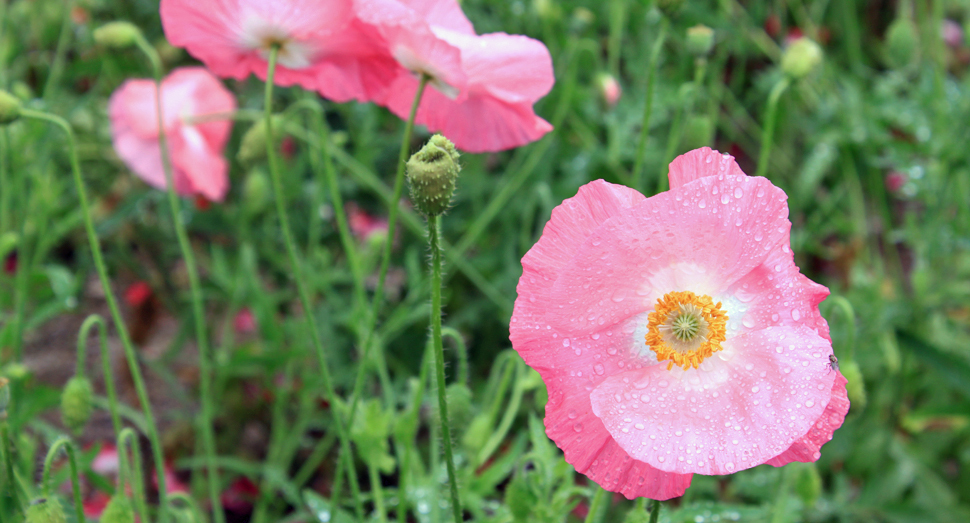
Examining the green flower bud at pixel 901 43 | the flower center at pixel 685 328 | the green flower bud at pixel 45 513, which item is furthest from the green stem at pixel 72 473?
the green flower bud at pixel 901 43

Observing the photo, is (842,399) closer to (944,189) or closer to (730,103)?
(944,189)

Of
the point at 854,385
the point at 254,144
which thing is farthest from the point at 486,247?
the point at 854,385

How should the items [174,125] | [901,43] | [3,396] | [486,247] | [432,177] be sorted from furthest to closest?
[486,247] < [901,43] < [174,125] < [3,396] < [432,177]

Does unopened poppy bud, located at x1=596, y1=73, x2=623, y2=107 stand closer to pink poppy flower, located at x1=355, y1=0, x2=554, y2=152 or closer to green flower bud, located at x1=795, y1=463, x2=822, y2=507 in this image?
pink poppy flower, located at x1=355, y1=0, x2=554, y2=152

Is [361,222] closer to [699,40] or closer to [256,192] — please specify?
[256,192]

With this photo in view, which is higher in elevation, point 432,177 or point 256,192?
point 432,177
